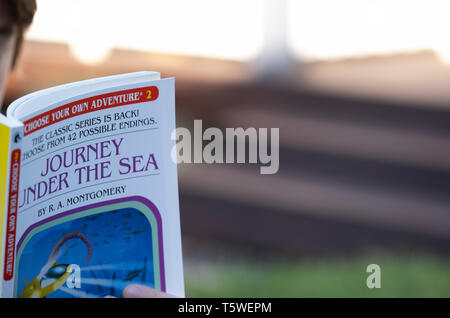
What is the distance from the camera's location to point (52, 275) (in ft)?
2.23

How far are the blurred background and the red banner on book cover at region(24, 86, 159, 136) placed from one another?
7.30 feet

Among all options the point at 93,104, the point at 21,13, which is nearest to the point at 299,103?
the point at 21,13

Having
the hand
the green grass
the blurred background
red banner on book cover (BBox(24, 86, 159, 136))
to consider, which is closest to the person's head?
red banner on book cover (BBox(24, 86, 159, 136))

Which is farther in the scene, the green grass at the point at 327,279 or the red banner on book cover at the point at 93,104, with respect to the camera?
the green grass at the point at 327,279

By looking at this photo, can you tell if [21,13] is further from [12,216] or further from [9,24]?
[12,216]

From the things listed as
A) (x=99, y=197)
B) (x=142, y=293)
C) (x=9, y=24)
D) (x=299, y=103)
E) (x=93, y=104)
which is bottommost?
(x=142, y=293)

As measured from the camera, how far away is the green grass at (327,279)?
7.43 feet

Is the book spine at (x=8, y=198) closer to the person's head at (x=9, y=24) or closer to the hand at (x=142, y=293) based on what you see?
the hand at (x=142, y=293)

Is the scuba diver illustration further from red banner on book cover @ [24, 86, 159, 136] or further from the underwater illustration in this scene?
red banner on book cover @ [24, 86, 159, 136]

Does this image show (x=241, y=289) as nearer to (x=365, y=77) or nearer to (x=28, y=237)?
(x=365, y=77)

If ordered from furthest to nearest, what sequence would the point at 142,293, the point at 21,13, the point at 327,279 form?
the point at 327,279 < the point at 21,13 < the point at 142,293

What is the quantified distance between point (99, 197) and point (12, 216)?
0.09 m

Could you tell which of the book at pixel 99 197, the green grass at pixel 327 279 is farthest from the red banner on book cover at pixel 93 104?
the green grass at pixel 327 279

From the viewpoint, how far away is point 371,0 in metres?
2.99
